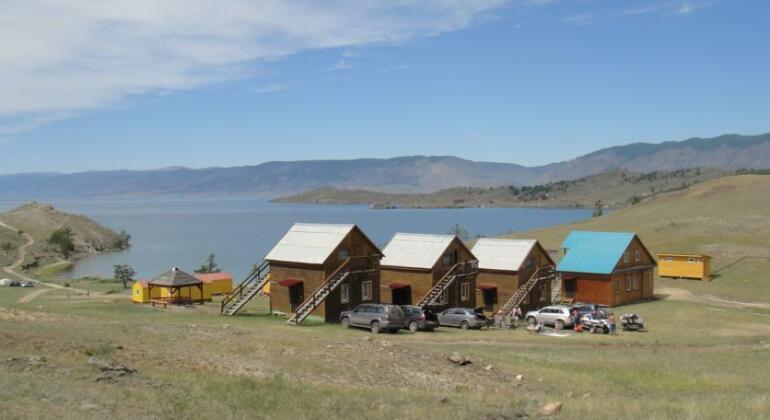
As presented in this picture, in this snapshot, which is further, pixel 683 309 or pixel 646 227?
pixel 646 227

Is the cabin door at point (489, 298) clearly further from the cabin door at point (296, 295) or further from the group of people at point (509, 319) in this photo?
the cabin door at point (296, 295)

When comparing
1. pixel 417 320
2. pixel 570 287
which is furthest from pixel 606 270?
pixel 417 320

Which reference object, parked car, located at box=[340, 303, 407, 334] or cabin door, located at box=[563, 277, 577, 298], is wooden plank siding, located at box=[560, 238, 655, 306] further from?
parked car, located at box=[340, 303, 407, 334]

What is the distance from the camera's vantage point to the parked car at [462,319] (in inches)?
1689

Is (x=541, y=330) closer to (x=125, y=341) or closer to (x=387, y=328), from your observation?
(x=387, y=328)

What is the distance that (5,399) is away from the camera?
15.3 metres

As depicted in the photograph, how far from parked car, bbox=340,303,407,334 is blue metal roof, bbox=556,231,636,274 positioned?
2469 centimetres

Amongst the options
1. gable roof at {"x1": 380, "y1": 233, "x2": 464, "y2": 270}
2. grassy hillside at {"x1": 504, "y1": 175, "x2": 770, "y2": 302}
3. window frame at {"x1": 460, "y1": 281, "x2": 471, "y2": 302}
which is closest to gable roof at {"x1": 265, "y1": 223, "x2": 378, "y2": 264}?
gable roof at {"x1": 380, "y1": 233, "x2": 464, "y2": 270}

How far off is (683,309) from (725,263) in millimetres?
27904

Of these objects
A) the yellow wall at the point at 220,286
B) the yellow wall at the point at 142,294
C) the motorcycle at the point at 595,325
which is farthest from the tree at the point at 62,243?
the motorcycle at the point at 595,325

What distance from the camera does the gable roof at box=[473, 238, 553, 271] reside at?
180ft

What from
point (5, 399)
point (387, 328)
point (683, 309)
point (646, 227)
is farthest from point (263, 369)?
point (646, 227)

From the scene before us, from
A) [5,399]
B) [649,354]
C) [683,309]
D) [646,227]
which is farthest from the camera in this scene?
[646,227]

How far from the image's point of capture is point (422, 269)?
5019 centimetres
